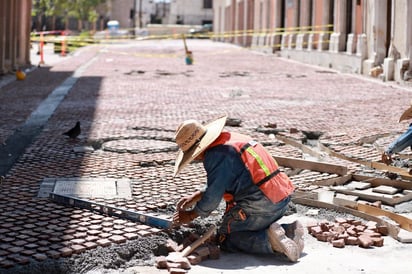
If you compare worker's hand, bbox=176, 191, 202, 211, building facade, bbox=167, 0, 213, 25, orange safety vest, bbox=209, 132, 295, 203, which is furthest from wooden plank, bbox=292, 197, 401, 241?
building facade, bbox=167, 0, 213, 25

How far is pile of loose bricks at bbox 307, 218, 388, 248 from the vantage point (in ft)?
18.1

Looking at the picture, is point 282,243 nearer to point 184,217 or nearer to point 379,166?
point 184,217

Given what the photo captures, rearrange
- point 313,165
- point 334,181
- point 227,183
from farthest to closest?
point 313,165
point 334,181
point 227,183

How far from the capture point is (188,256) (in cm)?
512

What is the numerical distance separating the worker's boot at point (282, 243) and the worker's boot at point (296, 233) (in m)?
0.10

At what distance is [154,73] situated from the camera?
24891 mm

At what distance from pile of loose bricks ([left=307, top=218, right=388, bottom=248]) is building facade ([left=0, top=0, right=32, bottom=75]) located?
19.0 m

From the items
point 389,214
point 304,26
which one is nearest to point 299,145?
point 389,214

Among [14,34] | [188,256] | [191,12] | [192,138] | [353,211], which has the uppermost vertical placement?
[191,12]

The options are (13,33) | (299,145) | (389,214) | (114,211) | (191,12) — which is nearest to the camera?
(114,211)

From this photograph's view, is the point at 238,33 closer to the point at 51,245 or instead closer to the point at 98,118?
the point at 98,118

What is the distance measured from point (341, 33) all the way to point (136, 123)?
19075mm

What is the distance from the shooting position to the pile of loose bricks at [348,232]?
5523 mm

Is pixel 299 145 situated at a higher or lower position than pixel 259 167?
lower
